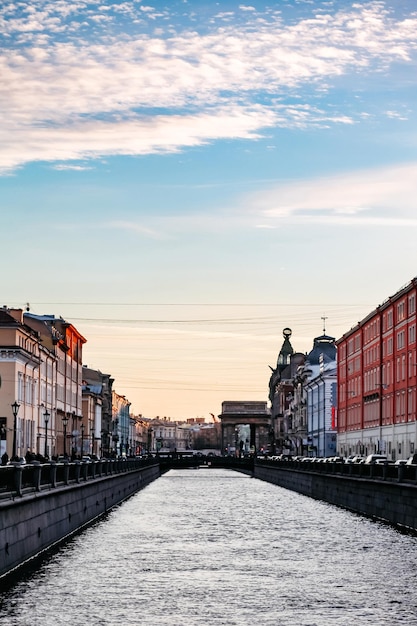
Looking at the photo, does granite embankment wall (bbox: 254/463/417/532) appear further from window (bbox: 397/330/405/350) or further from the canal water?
window (bbox: 397/330/405/350)

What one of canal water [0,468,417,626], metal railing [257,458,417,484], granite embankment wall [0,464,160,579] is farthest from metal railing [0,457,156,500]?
metal railing [257,458,417,484]

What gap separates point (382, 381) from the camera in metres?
113

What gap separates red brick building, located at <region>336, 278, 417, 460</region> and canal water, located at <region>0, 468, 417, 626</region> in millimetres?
47644

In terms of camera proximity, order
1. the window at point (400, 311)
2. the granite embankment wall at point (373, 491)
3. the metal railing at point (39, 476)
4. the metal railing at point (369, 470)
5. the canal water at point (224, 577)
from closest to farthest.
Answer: the canal water at point (224, 577) < the metal railing at point (39, 476) < the granite embankment wall at point (373, 491) < the metal railing at point (369, 470) < the window at point (400, 311)

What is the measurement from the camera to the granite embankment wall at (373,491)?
46344 mm

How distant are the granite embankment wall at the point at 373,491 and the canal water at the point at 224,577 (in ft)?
3.15

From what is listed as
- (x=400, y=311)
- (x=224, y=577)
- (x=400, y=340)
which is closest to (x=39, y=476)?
(x=224, y=577)

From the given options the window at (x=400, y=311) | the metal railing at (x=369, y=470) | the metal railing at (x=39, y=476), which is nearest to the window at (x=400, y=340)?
the window at (x=400, y=311)

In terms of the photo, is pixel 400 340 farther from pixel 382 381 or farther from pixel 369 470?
pixel 369 470

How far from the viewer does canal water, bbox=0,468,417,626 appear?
992 inches

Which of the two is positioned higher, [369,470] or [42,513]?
[369,470]

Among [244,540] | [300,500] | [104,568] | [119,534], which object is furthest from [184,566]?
[300,500]

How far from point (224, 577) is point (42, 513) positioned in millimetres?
7784

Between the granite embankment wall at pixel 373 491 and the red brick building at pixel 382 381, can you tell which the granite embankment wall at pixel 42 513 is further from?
the red brick building at pixel 382 381
